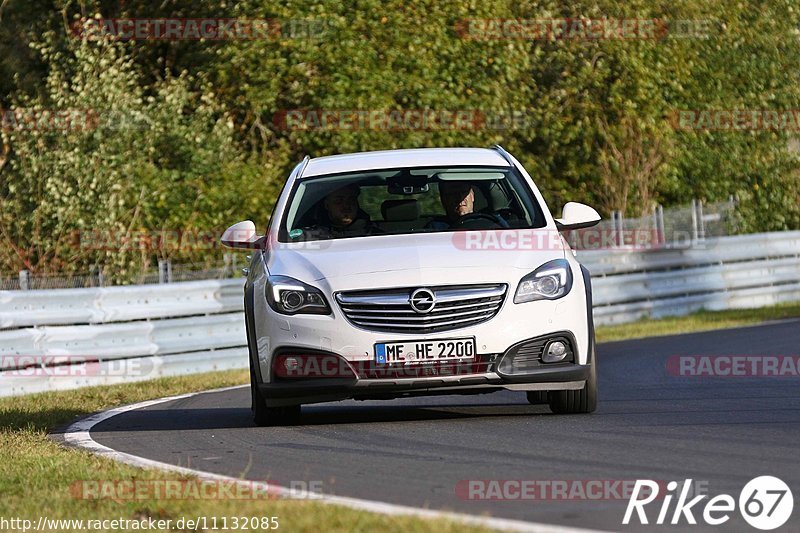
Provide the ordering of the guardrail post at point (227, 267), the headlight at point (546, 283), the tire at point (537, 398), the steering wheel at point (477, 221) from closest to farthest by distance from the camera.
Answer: the headlight at point (546, 283)
the steering wheel at point (477, 221)
the tire at point (537, 398)
the guardrail post at point (227, 267)

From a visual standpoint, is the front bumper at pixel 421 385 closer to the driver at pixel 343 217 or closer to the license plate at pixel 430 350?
the license plate at pixel 430 350

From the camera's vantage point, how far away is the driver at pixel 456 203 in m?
10.2

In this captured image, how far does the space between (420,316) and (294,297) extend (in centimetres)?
79

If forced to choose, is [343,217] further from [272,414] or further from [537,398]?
[537,398]

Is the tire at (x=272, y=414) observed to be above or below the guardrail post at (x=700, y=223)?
below

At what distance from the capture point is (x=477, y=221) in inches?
400

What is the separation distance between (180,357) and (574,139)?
17.7 meters

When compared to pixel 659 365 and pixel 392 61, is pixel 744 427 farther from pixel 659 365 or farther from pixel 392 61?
pixel 392 61

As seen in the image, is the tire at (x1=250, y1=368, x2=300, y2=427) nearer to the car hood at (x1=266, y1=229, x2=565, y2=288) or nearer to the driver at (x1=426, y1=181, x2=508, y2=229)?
the car hood at (x1=266, y1=229, x2=565, y2=288)

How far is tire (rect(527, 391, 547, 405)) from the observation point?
35.0ft

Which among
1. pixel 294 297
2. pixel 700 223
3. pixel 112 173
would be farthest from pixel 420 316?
pixel 700 223

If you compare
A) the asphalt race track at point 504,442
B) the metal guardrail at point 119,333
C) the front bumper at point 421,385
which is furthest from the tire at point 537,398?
the metal guardrail at point 119,333

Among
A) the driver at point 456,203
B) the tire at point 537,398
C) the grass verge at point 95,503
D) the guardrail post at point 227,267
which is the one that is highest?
the driver at point 456,203

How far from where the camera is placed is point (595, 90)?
33594 mm
